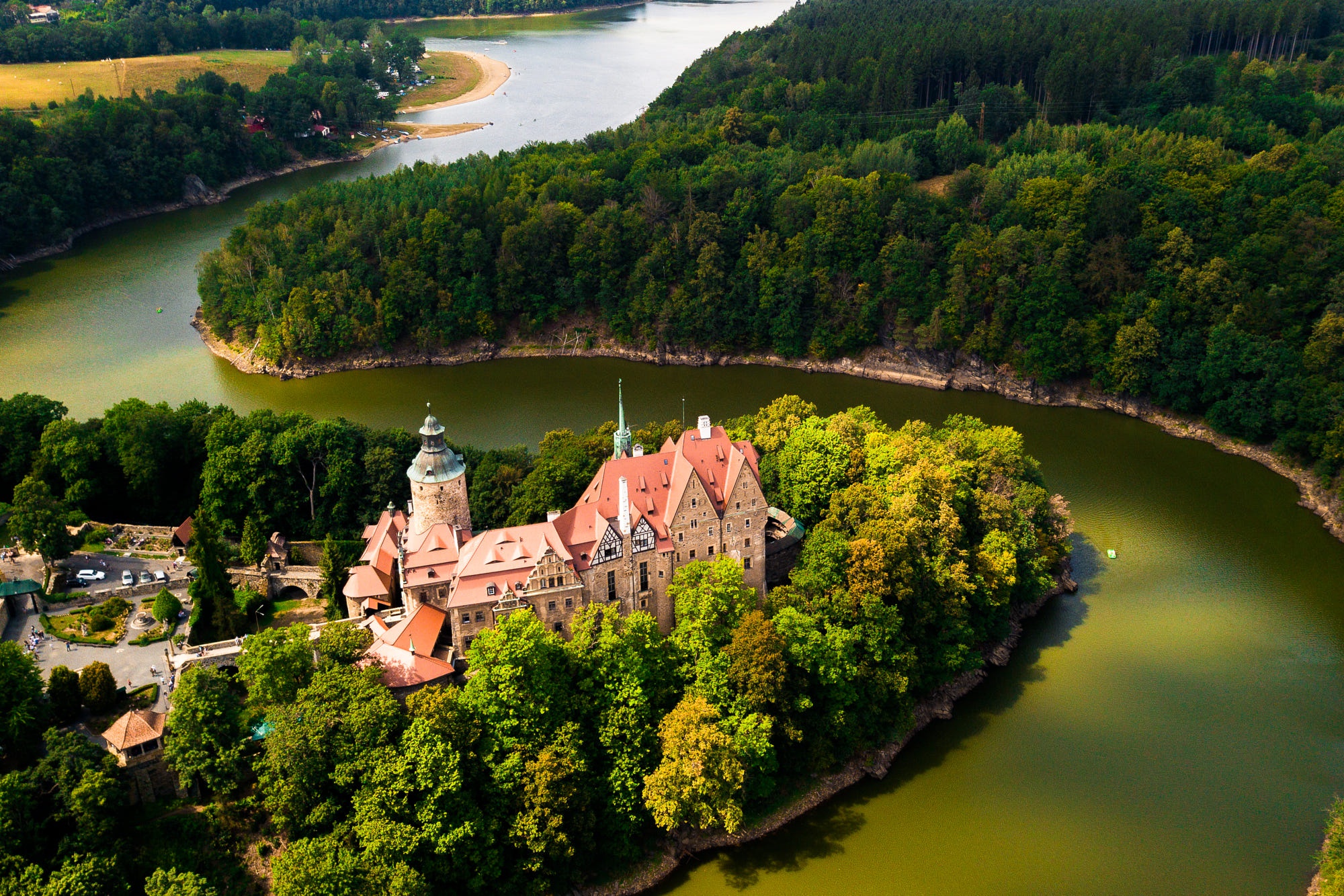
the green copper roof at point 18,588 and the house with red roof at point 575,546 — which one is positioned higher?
the house with red roof at point 575,546

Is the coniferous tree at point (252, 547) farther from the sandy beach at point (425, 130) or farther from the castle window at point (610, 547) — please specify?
the sandy beach at point (425, 130)

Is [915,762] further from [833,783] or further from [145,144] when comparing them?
[145,144]

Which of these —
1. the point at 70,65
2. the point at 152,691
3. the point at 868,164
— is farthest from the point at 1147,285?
the point at 70,65

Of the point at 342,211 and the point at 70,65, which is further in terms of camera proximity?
the point at 70,65

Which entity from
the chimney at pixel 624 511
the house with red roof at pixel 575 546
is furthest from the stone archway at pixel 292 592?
the chimney at pixel 624 511

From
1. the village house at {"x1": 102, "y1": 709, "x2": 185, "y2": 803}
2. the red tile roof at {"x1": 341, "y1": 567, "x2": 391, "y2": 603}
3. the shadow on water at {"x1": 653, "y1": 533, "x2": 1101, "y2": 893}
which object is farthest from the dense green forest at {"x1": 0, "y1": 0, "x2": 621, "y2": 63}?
the shadow on water at {"x1": 653, "y1": 533, "x2": 1101, "y2": 893}

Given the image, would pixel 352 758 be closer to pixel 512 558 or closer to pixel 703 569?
pixel 512 558
